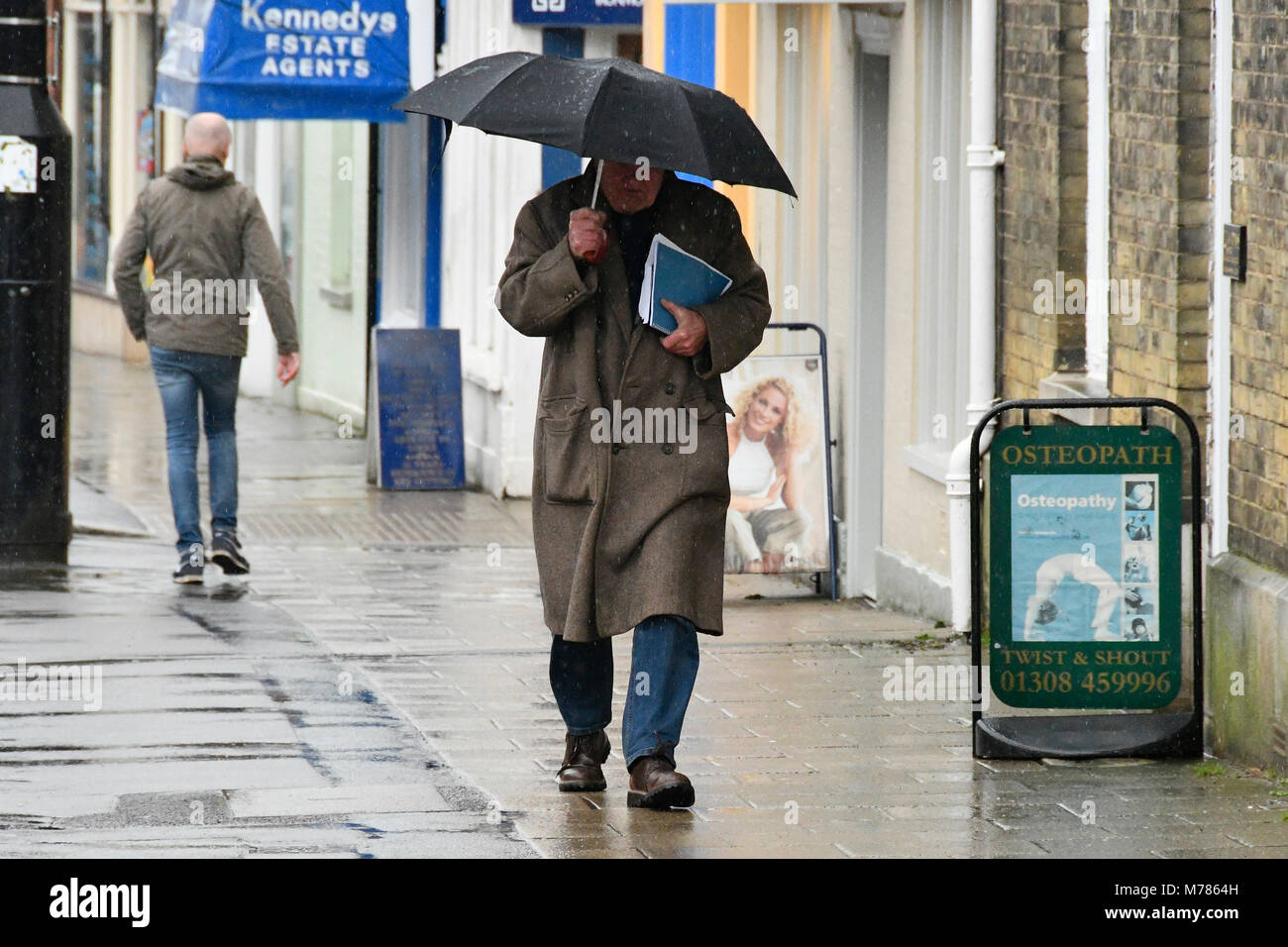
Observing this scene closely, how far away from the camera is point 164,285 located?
429 inches

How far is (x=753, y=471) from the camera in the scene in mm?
10930

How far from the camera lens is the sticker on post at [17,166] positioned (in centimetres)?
1118

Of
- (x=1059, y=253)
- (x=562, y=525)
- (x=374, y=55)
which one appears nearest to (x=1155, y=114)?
(x=1059, y=253)

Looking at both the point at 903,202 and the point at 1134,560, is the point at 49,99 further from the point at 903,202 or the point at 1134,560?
the point at 1134,560

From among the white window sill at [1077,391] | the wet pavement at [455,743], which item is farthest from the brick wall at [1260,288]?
the white window sill at [1077,391]

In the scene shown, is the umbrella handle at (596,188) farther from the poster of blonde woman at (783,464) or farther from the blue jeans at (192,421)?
the blue jeans at (192,421)

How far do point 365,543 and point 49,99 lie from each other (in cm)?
279

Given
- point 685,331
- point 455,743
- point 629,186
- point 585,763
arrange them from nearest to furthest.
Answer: point 685,331, point 629,186, point 585,763, point 455,743

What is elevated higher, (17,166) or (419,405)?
(17,166)

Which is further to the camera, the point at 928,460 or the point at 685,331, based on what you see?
the point at 928,460

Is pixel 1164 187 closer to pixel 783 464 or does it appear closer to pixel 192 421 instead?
pixel 783 464

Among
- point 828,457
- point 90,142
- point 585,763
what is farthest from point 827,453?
point 90,142

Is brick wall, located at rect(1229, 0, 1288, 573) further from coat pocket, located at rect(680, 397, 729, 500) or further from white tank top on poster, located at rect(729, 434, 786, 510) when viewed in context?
white tank top on poster, located at rect(729, 434, 786, 510)

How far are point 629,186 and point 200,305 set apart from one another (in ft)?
15.1
